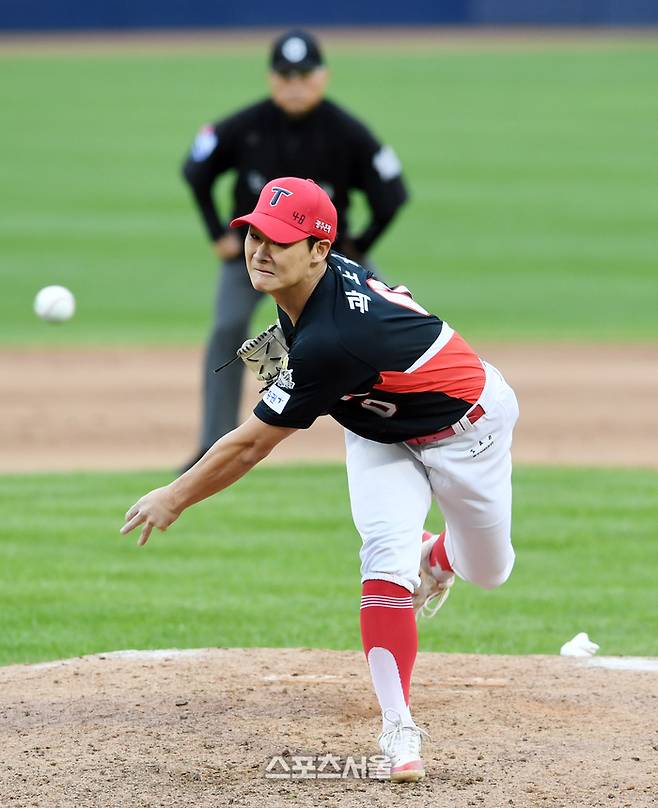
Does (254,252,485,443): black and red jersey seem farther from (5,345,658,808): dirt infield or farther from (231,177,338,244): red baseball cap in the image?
(5,345,658,808): dirt infield

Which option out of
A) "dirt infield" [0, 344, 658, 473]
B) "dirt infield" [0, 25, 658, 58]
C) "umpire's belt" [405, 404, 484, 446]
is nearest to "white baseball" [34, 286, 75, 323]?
"dirt infield" [0, 344, 658, 473]

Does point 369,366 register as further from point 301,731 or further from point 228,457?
point 301,731

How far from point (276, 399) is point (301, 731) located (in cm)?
119

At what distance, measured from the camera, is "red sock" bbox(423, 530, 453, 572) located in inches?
219

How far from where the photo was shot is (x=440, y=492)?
16.4 ft

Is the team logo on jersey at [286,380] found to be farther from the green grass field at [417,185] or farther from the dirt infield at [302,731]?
the green grass field at [417,185]

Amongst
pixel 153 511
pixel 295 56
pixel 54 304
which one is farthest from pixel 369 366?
pixel 295 56

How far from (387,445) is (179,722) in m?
1.16

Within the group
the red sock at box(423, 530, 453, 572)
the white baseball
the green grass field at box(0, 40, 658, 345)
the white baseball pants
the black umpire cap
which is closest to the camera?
the white baseball pants

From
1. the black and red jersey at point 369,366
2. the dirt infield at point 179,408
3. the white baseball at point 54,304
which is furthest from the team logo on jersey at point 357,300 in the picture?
the dirt infield at point 179,408

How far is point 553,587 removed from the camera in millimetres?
7465

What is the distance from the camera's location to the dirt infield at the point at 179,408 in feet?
34.4

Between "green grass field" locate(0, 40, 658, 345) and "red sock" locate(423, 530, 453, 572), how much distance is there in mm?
9208

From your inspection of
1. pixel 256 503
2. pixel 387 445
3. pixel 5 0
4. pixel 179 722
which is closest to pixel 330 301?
pixel 387 445
